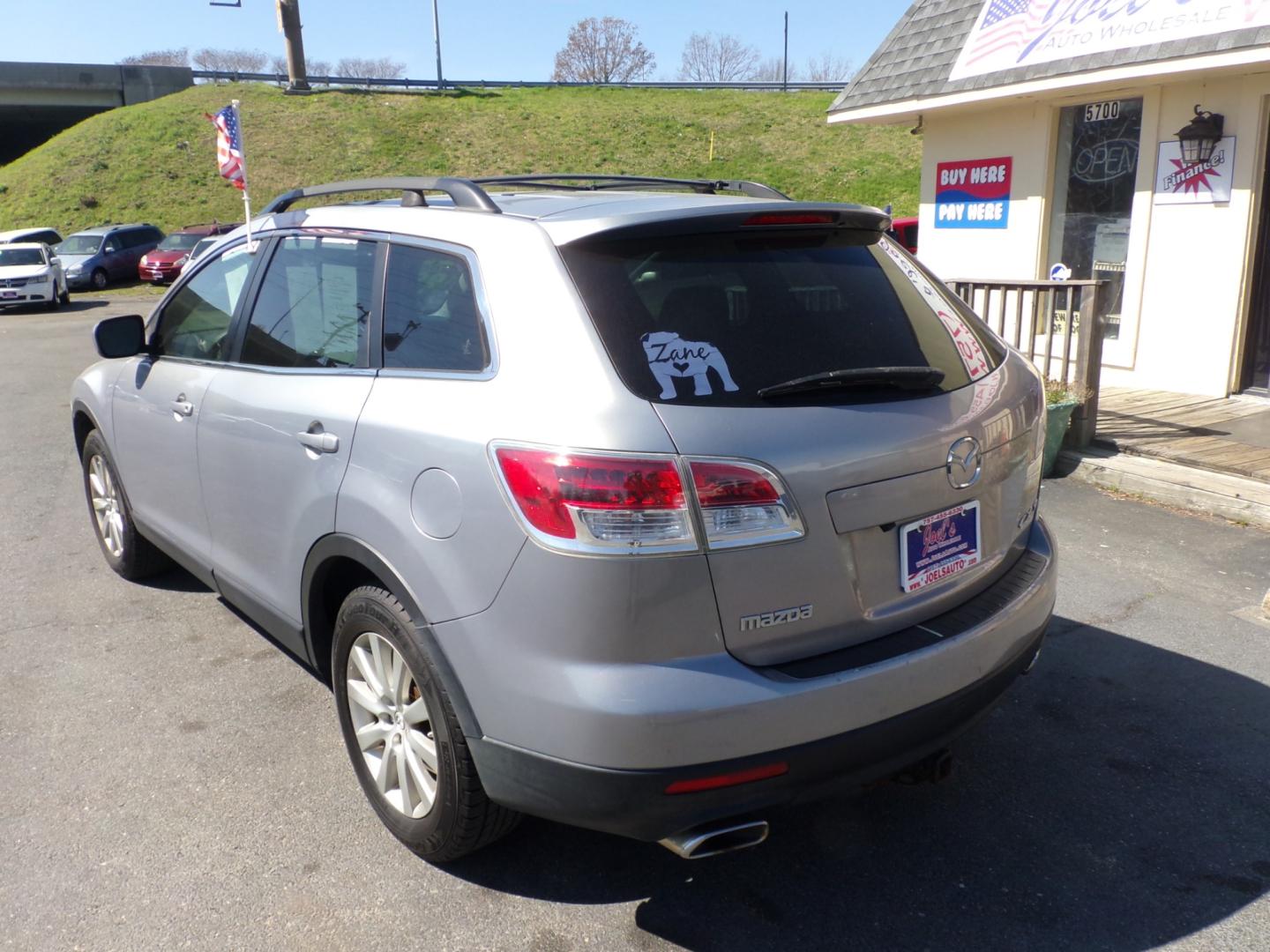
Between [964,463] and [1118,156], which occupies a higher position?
[1118,156]

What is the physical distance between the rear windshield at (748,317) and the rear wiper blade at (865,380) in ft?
0.04

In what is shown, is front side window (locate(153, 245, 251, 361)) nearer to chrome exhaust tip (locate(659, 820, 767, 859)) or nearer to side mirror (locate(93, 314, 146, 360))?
side mirror (locate(93, 314, 146, 360))

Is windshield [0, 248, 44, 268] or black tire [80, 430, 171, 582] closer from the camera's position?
black tire [80, 430, 171, 582]

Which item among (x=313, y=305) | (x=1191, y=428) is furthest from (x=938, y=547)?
(x=1191, y=428)

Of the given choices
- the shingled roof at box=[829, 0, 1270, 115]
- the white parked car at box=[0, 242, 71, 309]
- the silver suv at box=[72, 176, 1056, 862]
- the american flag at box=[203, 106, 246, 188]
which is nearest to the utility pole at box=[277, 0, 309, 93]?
the white parked car at box=[0, 242, 71, 309]

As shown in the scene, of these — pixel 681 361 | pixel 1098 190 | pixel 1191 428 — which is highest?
pixel 1098 190

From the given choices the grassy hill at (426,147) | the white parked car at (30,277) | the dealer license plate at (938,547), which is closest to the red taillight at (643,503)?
the dealer license plate at (938,547)

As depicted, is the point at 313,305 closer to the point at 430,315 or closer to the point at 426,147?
the point at 430,315

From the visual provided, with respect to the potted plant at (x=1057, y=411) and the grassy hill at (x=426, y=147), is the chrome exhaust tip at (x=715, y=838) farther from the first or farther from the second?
the grassy hill at (x=426, y=147)

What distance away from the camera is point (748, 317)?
8.63ft

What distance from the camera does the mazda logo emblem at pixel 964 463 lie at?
268 centimetres

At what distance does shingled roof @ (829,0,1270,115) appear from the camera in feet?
27.5

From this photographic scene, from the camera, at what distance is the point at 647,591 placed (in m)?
2.29

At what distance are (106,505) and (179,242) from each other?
1037 inches
